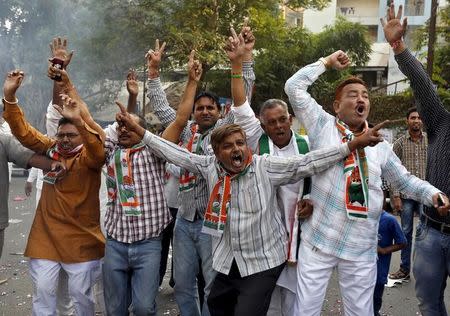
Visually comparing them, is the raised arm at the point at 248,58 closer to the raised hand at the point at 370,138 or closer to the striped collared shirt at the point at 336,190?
the striped collared shirt at the point at 336,190

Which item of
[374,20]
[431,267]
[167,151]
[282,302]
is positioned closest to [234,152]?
[167,151]

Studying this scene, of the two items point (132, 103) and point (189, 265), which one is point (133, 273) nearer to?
point (189, 265)

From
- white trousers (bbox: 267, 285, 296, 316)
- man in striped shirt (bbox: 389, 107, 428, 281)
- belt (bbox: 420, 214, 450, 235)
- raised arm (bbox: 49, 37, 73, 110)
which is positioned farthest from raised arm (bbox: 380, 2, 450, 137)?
man in striped shirt (bbox: 389, 107, 428, 281)

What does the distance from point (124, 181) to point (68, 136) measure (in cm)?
55

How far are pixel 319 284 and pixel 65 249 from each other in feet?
5.74

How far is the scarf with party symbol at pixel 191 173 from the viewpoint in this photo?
371 cm

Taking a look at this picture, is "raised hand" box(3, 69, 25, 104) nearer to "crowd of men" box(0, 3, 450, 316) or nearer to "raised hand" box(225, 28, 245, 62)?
"crowd of men" box(0, 3, 450, 316)

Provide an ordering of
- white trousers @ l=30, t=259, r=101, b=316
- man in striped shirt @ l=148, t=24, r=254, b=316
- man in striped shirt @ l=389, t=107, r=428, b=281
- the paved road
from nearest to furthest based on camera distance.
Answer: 1. white trousers @ l=30, t=259, r=101, b=316
2. man in striped shirt @ l=148, t=24, r=254, b=316
3. the paved road
4. man in striped shirt @ l=389, t=107, r=428, b=281

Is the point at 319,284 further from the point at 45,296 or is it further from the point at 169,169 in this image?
the point at 45,296

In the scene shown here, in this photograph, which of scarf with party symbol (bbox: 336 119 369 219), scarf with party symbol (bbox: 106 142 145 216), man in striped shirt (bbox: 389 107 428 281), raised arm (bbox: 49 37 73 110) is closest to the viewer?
scarf with party symbol (bbox: 336 119 369 219)

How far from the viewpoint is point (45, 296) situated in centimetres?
348

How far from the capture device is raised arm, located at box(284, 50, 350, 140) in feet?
10.4

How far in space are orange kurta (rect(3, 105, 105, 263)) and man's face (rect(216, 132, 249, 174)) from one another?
92 cm

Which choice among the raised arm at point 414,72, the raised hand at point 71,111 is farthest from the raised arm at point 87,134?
the raised arm at point 414,72
